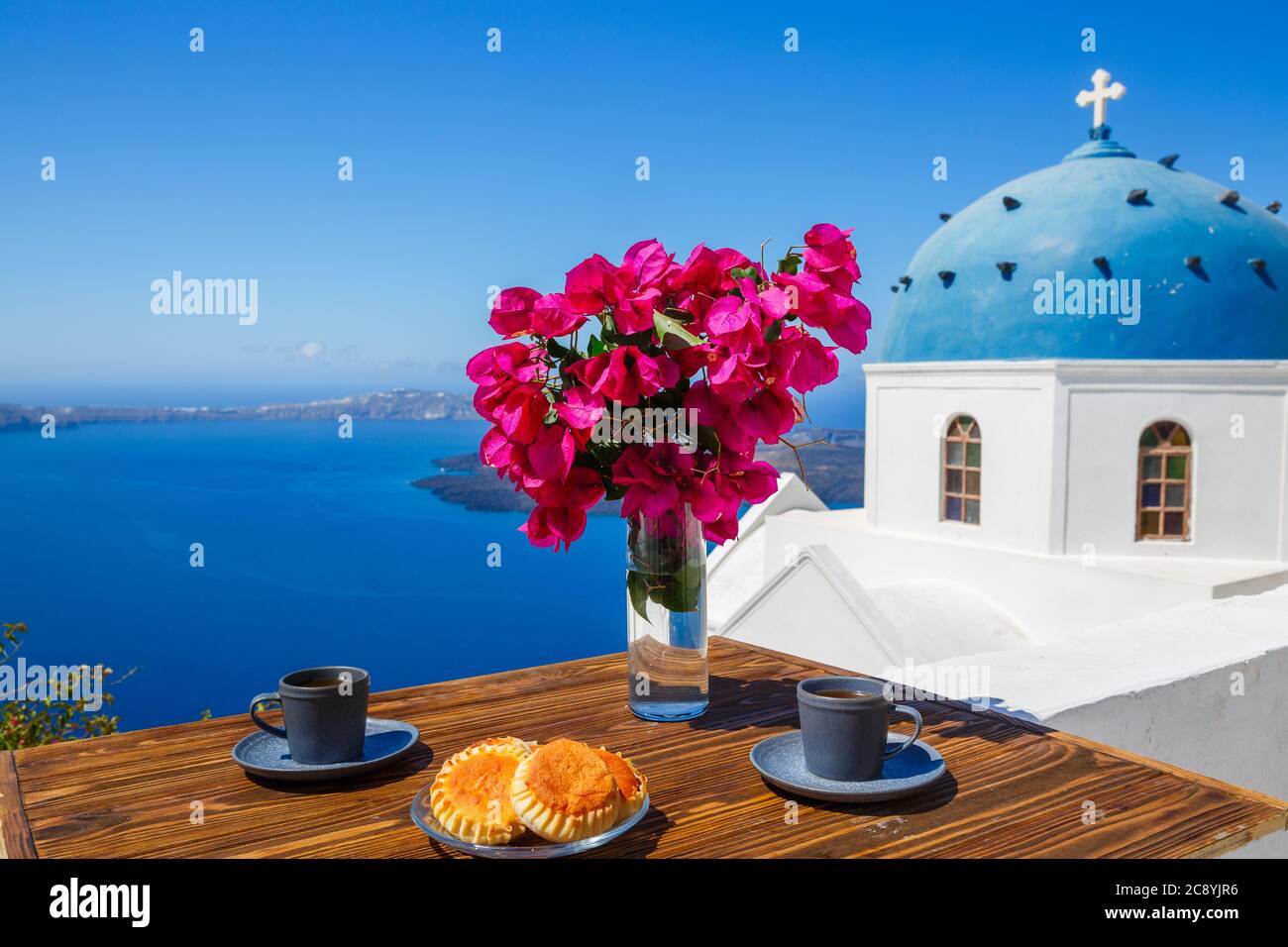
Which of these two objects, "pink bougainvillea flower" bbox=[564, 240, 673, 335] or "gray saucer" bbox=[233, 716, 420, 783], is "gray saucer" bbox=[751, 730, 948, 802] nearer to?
"gray saucer" bbox=[233, 716, 420, 783]

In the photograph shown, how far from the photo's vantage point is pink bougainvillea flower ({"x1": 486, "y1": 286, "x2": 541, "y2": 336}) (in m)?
1.75

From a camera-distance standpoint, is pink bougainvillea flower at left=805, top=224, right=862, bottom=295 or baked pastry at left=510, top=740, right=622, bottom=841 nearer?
baked pastry at left=510, top=740, right=622, bottom=841

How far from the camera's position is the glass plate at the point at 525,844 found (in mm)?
1235

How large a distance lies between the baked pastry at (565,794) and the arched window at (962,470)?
9211mm

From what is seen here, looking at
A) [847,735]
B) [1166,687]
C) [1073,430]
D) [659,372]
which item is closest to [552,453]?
[659,372]

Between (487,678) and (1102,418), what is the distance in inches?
329

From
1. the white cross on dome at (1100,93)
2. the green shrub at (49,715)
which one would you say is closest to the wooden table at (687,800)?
the green shrub at (49,715)

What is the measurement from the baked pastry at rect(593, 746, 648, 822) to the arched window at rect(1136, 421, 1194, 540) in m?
9.05

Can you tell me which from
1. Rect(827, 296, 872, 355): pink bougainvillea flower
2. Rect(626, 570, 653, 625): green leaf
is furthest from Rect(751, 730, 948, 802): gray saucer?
Rect(827, 296, 872, 355): pink bougainvillea flower

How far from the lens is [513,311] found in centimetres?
175

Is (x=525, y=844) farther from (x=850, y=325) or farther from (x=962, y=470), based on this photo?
(x=962, y=470)

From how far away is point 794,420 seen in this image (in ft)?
5.69

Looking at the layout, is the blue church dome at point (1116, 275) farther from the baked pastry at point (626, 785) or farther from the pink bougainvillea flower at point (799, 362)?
the baked pastry at point (626, 785)
